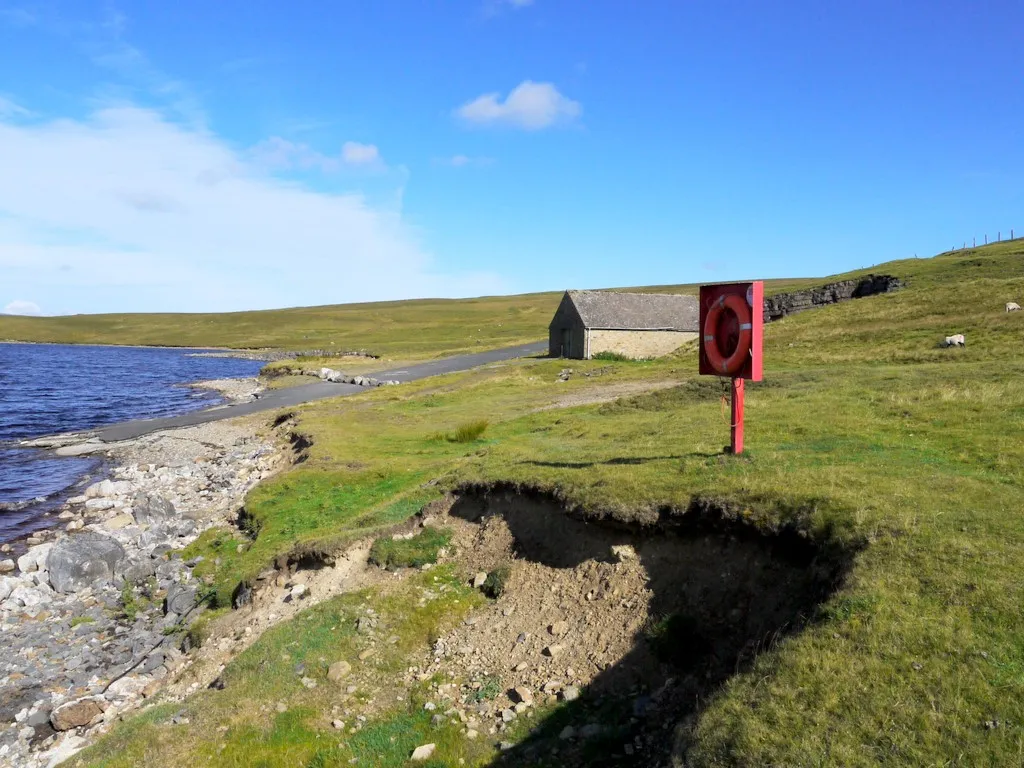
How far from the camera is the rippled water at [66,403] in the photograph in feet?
104

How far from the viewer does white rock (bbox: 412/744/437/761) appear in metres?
9.38

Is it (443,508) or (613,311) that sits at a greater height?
(613,311)

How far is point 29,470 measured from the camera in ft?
121

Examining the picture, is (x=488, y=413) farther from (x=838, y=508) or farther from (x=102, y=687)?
(x=838, y=508)

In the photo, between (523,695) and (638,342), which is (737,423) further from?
(638,342)

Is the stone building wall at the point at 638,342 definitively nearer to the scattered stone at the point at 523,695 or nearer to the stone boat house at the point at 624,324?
the stone boat house at the point at 624,324

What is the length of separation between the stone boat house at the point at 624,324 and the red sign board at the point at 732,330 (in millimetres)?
49595

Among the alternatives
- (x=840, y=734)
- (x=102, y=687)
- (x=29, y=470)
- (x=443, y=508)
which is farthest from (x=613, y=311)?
(x=840, y=734)

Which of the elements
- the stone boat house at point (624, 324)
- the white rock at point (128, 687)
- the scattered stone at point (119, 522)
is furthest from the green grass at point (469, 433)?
the stone boat house at point (624, 324)

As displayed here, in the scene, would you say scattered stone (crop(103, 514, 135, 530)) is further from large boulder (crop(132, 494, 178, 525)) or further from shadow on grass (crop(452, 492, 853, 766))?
shadow on grass (crop(452, 492, 853, 766))

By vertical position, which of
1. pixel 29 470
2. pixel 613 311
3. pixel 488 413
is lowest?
pixel 29 470

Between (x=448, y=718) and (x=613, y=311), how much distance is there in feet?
196

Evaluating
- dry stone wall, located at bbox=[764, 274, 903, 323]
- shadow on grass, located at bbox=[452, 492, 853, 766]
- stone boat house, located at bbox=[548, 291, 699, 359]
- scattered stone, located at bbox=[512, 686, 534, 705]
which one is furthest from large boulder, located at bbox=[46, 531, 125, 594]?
dry stone wall, located at bbox=[764, 274, 903, 323]

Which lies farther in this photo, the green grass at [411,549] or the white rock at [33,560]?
the white rock at [33,560]
